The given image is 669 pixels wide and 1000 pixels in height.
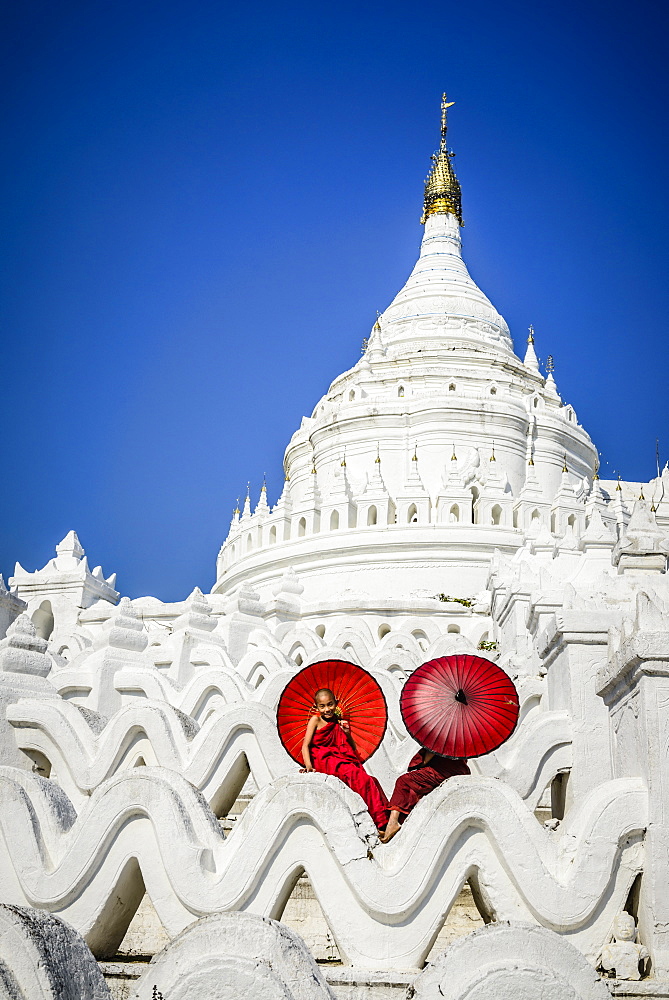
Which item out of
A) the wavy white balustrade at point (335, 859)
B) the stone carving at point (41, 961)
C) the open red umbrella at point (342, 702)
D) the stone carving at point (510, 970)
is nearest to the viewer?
the stone carving at point (41, 961)

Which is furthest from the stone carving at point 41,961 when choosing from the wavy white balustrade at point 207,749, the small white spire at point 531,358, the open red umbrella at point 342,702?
the small white spire at point 531,358

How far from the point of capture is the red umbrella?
7316 millimetres

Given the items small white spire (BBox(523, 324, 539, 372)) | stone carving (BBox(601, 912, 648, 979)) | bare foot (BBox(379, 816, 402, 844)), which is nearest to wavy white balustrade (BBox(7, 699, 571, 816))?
bare foot (BBox(379, 816, 402, 844))

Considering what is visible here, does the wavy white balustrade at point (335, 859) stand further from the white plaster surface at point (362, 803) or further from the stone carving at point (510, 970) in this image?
the stone carving at point (510, 970)

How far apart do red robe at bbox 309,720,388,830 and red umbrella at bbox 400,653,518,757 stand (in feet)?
1.54

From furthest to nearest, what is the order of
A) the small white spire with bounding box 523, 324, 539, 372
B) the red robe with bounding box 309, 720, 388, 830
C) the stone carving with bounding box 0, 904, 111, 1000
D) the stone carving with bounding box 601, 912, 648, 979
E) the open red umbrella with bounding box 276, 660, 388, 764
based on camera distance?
1. the small white spire with bounding box 523, 324, 539, 372
2. the open red umbrella with bounding box 276, 660, 388, 764
3. the red robe with bounding box 309, 720, 388, 830
4. the stone carving with bounding box 601, 912, 648, 979
5. the stone carving with bounding box 0, 904, 111, 1000

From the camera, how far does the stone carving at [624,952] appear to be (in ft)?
18.6

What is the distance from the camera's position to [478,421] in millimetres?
42094

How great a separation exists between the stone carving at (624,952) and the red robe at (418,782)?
1520mm

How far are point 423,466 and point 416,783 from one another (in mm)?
35148

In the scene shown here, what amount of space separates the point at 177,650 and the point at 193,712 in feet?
18.3

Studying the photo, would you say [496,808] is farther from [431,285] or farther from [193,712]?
[431,285]

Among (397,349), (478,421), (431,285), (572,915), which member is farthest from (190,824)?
(431,285)

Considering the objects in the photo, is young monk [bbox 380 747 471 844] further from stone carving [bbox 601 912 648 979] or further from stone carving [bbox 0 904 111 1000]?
stone carving [bbox 0 904 111 1000]
